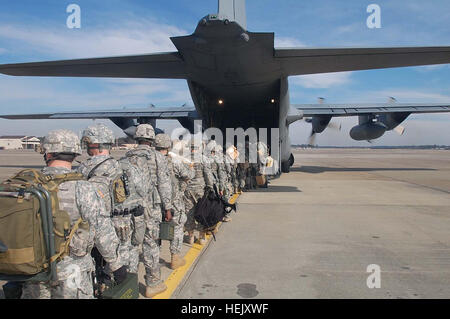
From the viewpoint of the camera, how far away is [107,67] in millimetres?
7488

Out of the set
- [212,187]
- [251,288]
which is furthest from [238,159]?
[251,288]

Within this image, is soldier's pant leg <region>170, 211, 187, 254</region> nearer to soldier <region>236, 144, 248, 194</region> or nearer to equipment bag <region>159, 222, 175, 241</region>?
equipment bag <region>159, 222, 175, 241</region>

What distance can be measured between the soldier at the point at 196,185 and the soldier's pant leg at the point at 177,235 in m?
0.70

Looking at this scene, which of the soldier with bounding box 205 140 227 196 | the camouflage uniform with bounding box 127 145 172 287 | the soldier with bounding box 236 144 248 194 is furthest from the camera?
the soldier with bounding box 236 144 248 194

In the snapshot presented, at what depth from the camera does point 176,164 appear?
498 centimetres

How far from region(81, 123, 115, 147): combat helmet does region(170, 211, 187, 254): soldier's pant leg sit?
5.78 ft

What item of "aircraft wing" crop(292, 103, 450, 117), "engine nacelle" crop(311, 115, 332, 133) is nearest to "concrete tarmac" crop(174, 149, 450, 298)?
"aircraft wing" crop(292, 103, 450, 117)

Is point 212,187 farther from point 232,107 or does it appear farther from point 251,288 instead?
point 232,107

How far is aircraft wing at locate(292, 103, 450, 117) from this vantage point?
17.4 metres

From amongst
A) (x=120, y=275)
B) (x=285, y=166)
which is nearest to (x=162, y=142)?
(x=120, y=275)

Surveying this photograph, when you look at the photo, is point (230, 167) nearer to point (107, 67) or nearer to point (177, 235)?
point (107, 67)

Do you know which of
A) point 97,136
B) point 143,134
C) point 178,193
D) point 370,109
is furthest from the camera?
point 370,109

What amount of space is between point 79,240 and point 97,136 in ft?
4.23

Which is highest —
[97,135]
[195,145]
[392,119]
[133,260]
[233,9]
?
[233,9]
